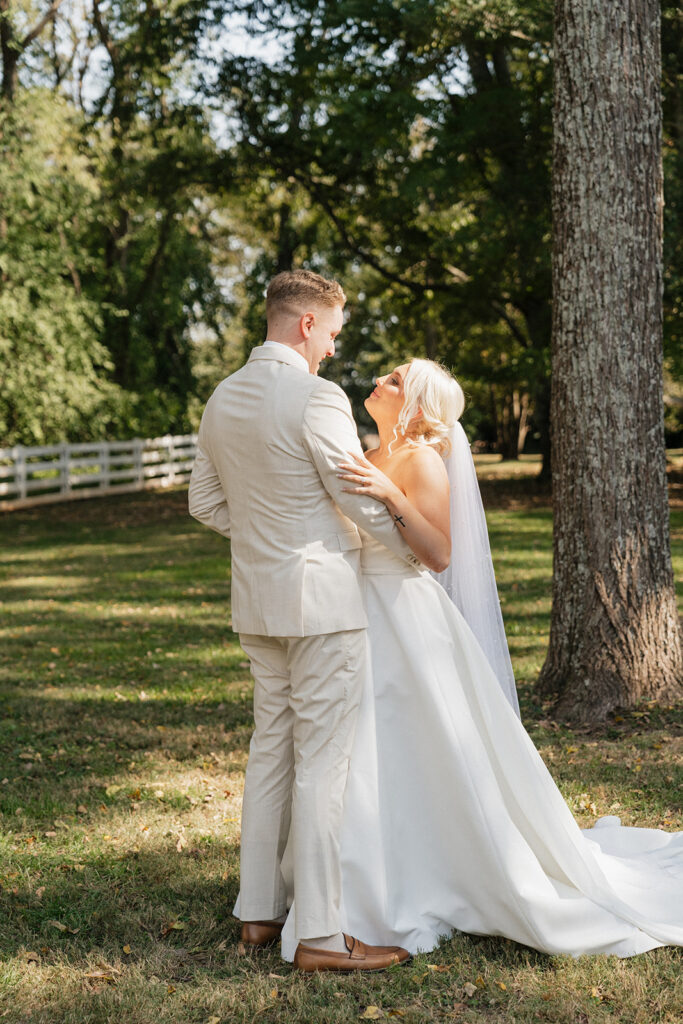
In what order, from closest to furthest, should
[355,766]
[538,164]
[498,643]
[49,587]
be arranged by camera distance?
[355,766] → [498,643] → [49,587] → [538,164]

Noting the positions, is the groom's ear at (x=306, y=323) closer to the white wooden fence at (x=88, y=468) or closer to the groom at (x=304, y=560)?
the groom at (x=304, y=560)

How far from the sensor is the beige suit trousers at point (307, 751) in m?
3.38

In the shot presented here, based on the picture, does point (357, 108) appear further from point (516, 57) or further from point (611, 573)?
point (611, 573)

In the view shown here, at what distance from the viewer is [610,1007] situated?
3.17 meters

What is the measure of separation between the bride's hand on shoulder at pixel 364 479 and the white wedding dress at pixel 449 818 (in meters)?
0.36

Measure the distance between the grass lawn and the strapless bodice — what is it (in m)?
1.36

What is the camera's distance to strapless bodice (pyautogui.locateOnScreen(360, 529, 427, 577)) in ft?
11.9

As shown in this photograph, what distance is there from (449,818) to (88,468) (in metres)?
22.8

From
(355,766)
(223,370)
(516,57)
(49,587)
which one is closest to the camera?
(355,766)

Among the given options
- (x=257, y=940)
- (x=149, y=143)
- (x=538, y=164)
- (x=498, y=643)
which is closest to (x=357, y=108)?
(x=538, y=164)

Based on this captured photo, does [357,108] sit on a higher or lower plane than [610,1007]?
higher

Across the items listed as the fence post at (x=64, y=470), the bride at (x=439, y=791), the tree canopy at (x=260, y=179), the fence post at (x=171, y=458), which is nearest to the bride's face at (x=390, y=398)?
the bride at (x=439, y=791)

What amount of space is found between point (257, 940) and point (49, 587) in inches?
360

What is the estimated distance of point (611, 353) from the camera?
5.88m
